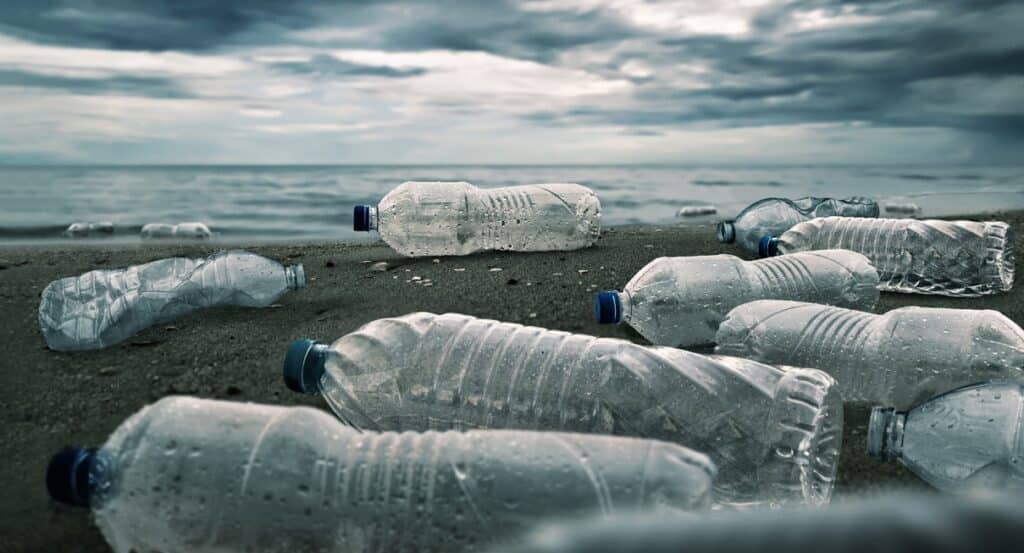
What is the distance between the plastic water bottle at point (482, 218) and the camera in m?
3.46

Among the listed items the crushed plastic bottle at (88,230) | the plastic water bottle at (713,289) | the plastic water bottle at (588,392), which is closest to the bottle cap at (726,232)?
the plastic water bottle at (713,289)

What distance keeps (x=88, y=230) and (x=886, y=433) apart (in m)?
6.35

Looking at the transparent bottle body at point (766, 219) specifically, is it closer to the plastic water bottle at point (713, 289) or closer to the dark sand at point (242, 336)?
the dark sand at point (242, 336)

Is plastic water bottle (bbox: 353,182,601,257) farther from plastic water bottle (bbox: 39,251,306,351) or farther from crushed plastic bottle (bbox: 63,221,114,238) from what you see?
crushed plastic bottle (bbox: 63,221,114,238)

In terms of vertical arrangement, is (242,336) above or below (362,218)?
below

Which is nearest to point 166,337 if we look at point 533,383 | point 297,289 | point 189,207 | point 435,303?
point 297,289

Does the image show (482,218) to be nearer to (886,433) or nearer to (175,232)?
(886,433)

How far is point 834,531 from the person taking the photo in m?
0.28

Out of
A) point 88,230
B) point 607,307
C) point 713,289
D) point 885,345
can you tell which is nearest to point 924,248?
point 713,289

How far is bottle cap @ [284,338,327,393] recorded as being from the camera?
4.94ft

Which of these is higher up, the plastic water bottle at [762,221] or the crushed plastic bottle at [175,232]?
the plastic water bottle at [762,221]

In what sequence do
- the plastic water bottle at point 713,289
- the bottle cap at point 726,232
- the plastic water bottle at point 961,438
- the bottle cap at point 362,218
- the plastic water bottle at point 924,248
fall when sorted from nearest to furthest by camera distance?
the plastic water bottle at point 961,438 < the plastic water bottle at point 713,289 < the plastic water bottle at point 924,248 < the bottle cap at point 362,218 < the bottle cap at point 726,232

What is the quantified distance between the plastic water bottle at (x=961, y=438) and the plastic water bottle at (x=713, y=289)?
74cm

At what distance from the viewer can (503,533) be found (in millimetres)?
984
